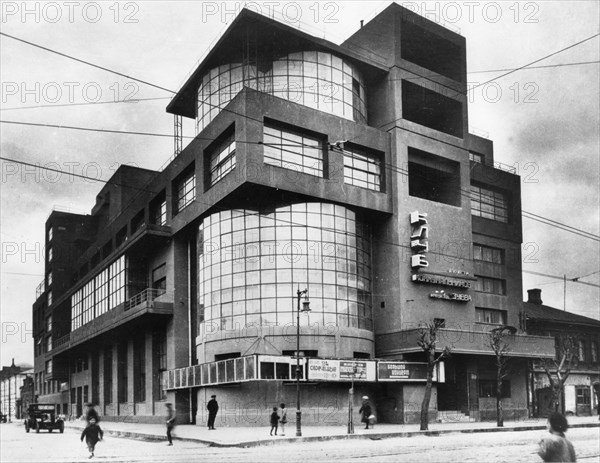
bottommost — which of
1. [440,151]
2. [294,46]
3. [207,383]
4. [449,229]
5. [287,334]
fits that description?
[207,383]

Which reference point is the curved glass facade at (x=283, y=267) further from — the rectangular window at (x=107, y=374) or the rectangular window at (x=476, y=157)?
the rectangular window at (x=107, y=374)

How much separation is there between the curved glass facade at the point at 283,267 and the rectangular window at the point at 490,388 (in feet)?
33.7

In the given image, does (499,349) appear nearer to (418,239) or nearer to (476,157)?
(418,239)

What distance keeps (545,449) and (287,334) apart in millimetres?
33394

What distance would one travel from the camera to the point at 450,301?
47.0 m

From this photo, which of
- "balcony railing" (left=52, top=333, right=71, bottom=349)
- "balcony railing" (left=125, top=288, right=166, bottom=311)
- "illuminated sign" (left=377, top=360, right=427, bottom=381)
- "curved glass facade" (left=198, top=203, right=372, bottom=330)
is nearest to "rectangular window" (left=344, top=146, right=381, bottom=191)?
"curved glass facade" (left=198, top=203, right=372, bottom=330)

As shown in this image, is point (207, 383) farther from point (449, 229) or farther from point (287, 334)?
point (449, 229)

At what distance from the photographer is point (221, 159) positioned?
4444cm

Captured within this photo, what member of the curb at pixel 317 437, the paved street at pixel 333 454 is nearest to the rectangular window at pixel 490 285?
the curb at pixel 317 437

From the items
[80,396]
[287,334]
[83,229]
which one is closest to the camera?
[287,334]

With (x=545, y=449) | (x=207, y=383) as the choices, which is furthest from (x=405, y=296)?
(x=545, y=449)

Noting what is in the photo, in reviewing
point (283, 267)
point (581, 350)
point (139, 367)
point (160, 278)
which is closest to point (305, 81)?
point (283, 267)

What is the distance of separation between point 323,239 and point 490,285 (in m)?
16.7

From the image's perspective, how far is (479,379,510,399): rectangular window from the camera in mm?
48000
